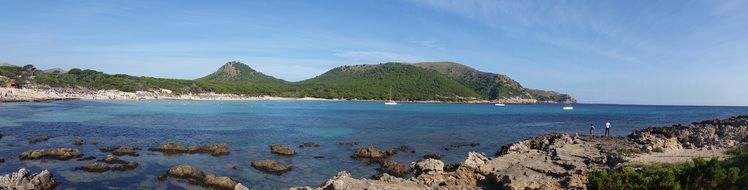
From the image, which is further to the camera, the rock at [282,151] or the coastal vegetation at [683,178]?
the rock at [282,151]

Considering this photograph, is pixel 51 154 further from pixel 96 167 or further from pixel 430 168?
pixel 430 168


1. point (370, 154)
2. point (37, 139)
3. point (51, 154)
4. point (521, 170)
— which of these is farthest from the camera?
point (37, 139)

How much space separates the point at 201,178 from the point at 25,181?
7.96 metres

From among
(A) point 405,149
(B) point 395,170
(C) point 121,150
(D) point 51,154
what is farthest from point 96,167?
(A) point 405,149

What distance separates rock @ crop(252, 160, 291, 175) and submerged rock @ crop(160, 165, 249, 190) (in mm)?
4146

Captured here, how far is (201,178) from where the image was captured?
27.0 m

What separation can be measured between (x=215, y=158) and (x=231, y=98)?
6499 inches

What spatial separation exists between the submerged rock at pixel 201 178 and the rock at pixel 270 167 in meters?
4.15

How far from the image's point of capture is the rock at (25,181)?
21.6m

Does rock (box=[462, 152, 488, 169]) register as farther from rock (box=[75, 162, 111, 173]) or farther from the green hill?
the green hill

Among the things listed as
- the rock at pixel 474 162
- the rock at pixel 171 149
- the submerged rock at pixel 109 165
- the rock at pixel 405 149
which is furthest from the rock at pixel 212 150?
the rock at pixel 474 162

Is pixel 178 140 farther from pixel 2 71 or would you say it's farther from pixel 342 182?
pixel 2 71

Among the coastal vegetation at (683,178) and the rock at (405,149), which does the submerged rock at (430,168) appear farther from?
the rock at (405,149)

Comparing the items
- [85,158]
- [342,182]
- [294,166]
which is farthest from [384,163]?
[85,158]
